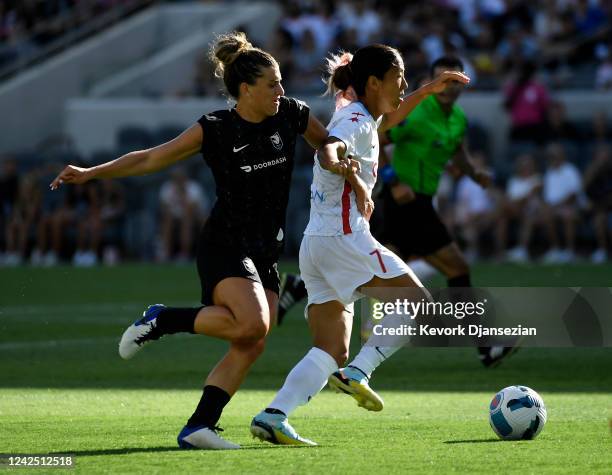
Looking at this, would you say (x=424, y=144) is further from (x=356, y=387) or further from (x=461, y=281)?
(x=356, y=387)

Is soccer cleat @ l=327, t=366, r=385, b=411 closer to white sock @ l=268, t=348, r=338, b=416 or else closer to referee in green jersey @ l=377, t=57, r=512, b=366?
white sock @ l=268, t=348, r=338, b=416

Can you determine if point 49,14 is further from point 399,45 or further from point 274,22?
point 399,45

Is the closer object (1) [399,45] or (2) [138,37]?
(1) [399,45]

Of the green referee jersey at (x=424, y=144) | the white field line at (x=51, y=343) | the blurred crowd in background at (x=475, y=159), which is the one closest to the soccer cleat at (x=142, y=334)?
the green referee jersey at (x=424, y=144)

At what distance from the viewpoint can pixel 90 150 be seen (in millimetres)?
26984

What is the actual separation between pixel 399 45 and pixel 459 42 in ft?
4.67

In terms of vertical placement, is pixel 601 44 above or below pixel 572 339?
Result: above

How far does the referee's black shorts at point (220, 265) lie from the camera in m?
7.42

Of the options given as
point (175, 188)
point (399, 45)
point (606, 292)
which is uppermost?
point (399, 45)

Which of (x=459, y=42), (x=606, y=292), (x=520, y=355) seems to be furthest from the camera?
(x=459, y=42)

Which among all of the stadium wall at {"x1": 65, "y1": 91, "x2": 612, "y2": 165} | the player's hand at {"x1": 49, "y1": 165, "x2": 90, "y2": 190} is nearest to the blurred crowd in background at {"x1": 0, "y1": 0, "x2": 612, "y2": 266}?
the stadium wall at {"x1": 65, "y1": 91, "x2": 612, "y2": 165}

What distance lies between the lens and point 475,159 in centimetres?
2164

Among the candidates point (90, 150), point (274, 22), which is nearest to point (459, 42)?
point (274, 22)

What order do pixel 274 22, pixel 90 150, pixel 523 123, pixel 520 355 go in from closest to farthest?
pixel 520 355 → pixel 523 123 → pixel 90 150 → pixel 274 22
